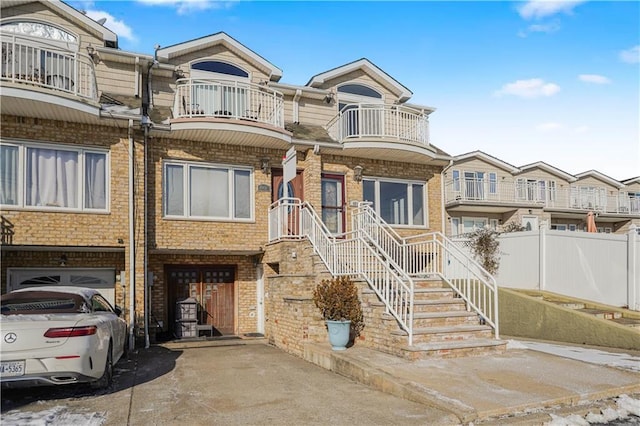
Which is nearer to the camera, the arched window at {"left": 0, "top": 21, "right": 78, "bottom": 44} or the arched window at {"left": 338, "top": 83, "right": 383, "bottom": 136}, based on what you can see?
the arched window at {"left": 0, "top": 21, "right": 78, "bottom": 44}

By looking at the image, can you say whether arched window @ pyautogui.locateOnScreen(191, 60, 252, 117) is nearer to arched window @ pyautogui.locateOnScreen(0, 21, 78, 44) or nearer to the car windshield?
arched window @ pyautogui.locateOnScreen(0, 21, 78, 44)

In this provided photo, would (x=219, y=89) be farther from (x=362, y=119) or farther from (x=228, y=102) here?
(x=362, y=119)

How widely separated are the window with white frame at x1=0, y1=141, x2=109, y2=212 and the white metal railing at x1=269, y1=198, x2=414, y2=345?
13.7 ft

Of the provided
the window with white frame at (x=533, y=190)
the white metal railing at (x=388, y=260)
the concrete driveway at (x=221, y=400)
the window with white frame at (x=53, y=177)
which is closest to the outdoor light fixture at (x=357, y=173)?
the white metal railing at (x=388, y=260)

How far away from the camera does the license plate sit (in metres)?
5.73

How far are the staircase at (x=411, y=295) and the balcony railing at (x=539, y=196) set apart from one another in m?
14.7

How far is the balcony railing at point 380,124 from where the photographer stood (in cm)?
1384

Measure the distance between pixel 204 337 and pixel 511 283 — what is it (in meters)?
9.50

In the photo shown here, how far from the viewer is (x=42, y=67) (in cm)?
1134

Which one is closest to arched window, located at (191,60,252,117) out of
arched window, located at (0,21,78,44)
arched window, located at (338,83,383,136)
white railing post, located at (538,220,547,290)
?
arched window, located at (338,83,383,136)

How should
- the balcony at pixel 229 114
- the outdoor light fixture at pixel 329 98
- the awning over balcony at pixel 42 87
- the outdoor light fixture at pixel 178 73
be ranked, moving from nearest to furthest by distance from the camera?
1. the awning over balcony at pixel 42 87
2. the balcony at pixel 229 114
3. the outdoor light fixture at pixel 178 73
4. the outdoor light fixture at pixel 329 98

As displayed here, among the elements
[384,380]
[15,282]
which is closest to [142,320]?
[15,282]

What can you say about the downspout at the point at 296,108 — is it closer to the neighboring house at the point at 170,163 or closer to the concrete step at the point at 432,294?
the neighboring house at the point at 170,163

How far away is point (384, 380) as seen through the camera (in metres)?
6.64
